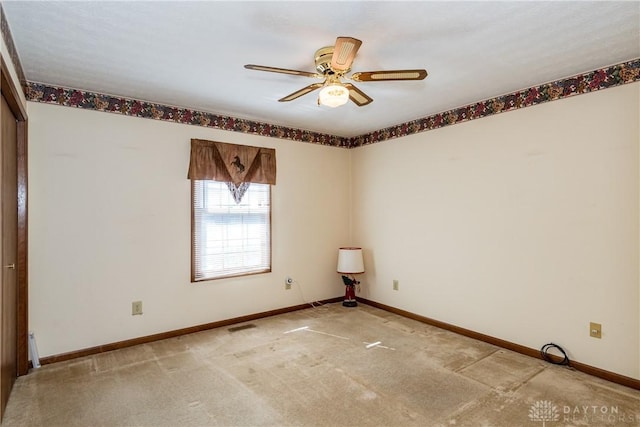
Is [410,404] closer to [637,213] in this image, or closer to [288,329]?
[288,329]

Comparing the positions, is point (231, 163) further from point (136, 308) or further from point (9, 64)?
point (9, 64)

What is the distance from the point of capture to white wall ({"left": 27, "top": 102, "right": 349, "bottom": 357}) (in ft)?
9.61

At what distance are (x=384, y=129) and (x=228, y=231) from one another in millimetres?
2329

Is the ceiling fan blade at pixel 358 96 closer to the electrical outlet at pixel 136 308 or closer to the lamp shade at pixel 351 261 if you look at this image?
the lamp shade at pixel 351 261

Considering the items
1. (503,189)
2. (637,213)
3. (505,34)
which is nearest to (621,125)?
(637,213)

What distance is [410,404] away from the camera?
2322mm

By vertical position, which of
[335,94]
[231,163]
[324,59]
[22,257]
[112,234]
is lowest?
[22,257]

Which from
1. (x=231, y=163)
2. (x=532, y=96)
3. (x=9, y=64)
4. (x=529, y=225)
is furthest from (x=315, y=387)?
(x=532, y=96)

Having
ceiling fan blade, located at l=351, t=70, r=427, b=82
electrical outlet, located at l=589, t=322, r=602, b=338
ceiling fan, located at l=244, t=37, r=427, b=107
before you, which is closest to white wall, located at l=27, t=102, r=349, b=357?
ceiling fan, located at l=244, t=37, r=427, b=107

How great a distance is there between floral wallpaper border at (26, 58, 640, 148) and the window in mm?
689

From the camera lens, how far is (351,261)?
15.2ft

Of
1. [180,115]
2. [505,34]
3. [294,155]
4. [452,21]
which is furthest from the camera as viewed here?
[294,155]

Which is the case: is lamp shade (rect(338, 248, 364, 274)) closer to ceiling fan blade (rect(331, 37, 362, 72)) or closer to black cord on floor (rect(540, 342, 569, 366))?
black cord on floor (rect(540, 342, 569, 366))

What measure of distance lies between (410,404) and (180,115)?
3314 millimetres
